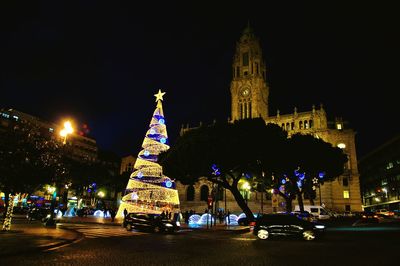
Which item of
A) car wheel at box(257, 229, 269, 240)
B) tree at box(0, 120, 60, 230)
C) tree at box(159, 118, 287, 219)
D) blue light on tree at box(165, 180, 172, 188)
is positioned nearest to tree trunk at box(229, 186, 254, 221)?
tree at box(159, 118, 287, 219)

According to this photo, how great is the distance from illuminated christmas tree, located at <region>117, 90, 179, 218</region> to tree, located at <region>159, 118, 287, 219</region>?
109 inches

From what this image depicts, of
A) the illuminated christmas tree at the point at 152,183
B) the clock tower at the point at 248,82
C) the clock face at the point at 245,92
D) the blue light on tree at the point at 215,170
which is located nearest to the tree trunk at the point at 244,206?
the blue light on tree at the point at 215,170

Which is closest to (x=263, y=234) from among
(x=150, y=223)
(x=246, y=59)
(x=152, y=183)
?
(x=150, y=223)

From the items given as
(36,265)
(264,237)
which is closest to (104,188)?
(264,237)

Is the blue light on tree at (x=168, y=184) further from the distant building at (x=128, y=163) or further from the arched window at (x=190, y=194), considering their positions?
the distant building at (x=128, y=163)

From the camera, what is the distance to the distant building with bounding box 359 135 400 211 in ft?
286

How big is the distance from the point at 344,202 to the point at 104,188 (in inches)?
2121

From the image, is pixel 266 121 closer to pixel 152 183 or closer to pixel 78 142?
pixel 152 183

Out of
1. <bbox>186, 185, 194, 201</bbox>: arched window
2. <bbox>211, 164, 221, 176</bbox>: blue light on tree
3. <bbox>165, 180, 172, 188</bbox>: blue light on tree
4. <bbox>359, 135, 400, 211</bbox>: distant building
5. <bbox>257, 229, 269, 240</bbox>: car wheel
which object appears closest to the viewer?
<bbox>257, 229, 269, 240</bbox>: car wheel

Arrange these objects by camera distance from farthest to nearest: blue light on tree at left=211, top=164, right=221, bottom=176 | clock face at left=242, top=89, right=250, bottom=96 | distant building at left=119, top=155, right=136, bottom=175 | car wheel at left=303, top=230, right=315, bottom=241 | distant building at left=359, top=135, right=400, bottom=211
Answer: distant building at left=119, top=155, right=136, bottom=175 < distant building at left=359, top=135, right=400, bottom=211 < clock face at left=242, top=89, right=250, bottom=96 < blue light on tree at left=211, top=164, right=221, bottom=176 < car wheel at left=303, top=230, right=315, bottom=241

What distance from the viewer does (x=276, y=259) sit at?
10805 mm

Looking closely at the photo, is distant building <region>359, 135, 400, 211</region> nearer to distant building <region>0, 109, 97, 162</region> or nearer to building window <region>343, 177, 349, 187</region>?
building window <region>343, 177, 349, 187</region>

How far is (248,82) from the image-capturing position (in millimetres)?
82438

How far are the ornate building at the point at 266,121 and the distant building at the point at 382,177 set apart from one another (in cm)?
2406
